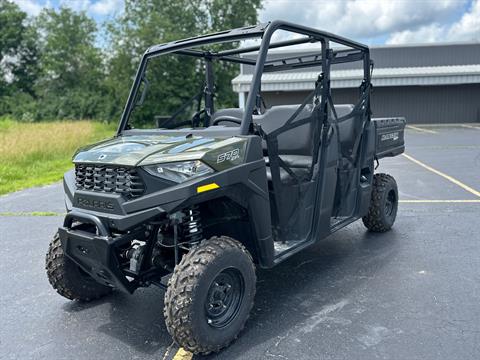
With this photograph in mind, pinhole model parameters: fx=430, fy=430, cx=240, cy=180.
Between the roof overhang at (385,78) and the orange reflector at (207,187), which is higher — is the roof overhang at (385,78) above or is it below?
above

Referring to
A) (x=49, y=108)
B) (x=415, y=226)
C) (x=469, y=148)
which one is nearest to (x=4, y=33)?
(x=49, y=108)

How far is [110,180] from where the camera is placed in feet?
9.03

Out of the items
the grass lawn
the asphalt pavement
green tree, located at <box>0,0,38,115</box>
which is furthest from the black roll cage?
green tree, located at <box>0,0,38,115</box>

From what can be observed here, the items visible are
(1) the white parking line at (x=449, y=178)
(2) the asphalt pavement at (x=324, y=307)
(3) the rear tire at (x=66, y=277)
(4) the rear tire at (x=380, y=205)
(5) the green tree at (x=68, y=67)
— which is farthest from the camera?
(5) the green tree at (x=68, y=67)

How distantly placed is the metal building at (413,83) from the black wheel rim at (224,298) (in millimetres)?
19163

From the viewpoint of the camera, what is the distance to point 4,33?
4459 cm

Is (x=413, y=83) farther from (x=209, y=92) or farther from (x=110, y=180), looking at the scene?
(x=110, y=180)

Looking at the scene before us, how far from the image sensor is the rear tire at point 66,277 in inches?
130

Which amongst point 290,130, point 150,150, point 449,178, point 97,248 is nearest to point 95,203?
point 97,248

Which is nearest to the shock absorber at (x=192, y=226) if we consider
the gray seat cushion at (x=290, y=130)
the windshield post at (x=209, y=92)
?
the gray seat cushion at (x=290, y=130)

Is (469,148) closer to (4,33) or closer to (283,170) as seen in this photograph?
(283,170)

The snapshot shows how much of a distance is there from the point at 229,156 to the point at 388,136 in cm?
306

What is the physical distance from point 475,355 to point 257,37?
2.54 m

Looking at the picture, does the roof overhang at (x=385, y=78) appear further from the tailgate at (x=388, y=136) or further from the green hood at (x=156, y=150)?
the green hood at (x=156, y=150)
